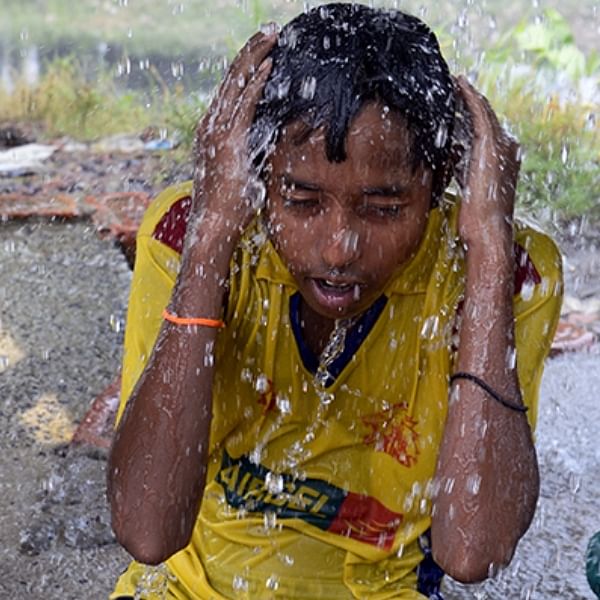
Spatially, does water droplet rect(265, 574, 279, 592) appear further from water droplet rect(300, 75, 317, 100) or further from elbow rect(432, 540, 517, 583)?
water droplet rect(300, 75, 317, 100)

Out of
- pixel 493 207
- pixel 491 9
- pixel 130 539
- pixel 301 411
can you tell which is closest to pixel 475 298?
pixel 493 207

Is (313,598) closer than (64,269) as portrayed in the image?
Yes

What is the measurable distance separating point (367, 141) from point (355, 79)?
0.11m

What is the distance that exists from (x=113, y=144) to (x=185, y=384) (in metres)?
4.72

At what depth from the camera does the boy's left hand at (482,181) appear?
8.17 ft

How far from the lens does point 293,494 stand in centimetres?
256

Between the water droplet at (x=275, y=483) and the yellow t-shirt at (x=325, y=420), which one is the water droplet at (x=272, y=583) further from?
the water droplet at (x=275, y=483)

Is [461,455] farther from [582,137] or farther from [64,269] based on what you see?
[582,137]

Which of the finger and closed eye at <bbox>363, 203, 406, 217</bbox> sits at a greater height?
the finger

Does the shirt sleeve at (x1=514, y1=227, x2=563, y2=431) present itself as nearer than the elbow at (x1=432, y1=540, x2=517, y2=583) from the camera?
No

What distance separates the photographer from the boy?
7.45 ft

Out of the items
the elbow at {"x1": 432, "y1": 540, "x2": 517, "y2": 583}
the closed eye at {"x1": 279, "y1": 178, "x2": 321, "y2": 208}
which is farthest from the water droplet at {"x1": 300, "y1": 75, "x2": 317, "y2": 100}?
the elbow at {"x1": 432, "y1": 540, "x2": 517, "y2": 583}

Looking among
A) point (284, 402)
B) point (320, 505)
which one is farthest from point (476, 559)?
point (284, 402)

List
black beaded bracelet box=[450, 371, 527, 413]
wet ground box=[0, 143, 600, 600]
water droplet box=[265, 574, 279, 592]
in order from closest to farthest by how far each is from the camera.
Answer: black beaded bracelet box=[450, 371, 527, 413] → water droplet box=[265, 574, 279, 592] → wet ground box=[0, 143, 600, 600]
